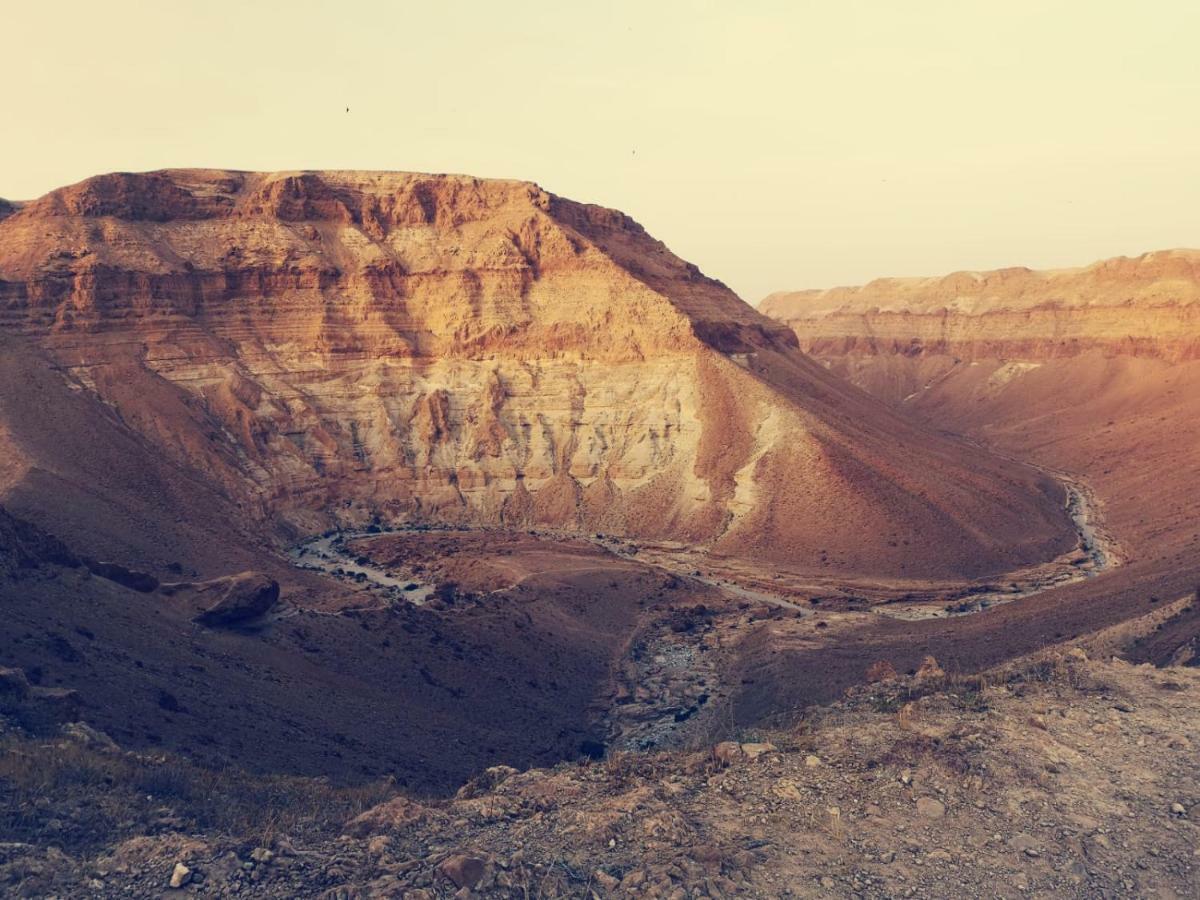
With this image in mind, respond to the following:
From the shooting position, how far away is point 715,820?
506 inches

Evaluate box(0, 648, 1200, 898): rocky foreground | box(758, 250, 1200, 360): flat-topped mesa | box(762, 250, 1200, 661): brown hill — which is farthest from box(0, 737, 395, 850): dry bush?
box(758, 250, 1200, 360): flat-topped mesa

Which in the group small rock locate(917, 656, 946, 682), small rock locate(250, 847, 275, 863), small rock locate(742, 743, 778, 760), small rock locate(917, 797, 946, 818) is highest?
small rock locate(917, 797, 946, 818)

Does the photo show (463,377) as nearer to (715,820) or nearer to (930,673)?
(930,673)

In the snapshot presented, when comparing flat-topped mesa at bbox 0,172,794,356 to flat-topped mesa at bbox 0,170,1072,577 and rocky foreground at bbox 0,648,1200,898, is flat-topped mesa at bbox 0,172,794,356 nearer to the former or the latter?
flat-topped mesa at bbox 0,170,1072,577

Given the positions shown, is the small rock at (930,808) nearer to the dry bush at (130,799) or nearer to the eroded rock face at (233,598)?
the dry bush at (130,799)

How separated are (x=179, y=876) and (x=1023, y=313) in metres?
118

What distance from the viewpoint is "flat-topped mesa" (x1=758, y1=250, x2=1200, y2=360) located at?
305 feet

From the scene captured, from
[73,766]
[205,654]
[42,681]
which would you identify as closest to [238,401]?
[205,654]

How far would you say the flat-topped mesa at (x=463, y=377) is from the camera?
5034 centimetres

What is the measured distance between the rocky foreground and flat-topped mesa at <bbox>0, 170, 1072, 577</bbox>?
31389 millimetres

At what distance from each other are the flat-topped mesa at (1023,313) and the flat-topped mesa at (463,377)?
3938 centimetres

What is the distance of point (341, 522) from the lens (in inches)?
2175

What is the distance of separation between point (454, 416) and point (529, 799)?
155ft

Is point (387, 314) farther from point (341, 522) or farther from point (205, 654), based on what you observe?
point (205, 654)
